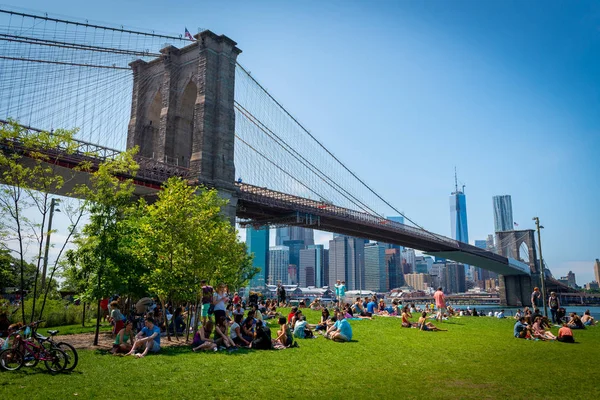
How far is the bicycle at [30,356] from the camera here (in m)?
9.32

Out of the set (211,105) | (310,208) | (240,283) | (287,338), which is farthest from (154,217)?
(310,208)

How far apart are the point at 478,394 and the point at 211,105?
29962 mm

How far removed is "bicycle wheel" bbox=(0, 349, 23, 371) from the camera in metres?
9.24

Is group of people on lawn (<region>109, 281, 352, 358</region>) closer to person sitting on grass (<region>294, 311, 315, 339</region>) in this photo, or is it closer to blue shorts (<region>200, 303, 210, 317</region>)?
blue shorts (<region>200, 303, 210, 317</region>)

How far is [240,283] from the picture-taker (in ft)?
71.3

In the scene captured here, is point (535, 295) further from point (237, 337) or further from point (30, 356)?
point (30, 356)

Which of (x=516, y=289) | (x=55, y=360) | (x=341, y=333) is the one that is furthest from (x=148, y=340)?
(x=516, y=289)

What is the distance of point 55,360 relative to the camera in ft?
30.7

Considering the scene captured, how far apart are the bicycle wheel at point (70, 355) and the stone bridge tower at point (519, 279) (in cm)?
9167

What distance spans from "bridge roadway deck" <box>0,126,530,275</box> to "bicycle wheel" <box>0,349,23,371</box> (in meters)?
8.82

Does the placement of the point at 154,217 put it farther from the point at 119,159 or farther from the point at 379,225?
the point at 379,225

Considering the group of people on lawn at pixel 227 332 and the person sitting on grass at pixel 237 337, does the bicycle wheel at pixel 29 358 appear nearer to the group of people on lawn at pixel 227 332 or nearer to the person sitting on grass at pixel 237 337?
the group of people on lawn at pixel 227 332

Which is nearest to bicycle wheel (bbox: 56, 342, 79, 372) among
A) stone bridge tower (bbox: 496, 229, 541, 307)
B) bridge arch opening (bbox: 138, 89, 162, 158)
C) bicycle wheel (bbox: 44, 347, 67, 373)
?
bicycle wheel (bbox: 44, 347, 67, 373)

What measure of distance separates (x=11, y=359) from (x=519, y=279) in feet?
321
